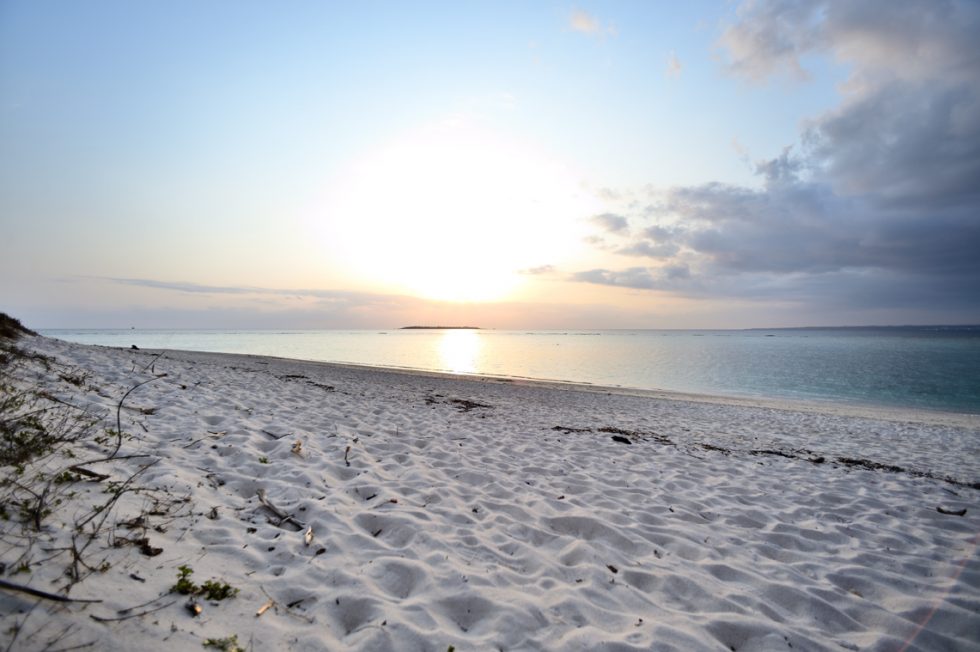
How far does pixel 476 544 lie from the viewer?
4199mm

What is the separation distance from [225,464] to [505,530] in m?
3.50

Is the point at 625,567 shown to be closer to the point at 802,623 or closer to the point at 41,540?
the point at 802,623

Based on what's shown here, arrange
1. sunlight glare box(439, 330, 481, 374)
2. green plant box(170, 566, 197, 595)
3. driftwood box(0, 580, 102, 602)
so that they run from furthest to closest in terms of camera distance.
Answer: sunlight glare box(439, 330, 481, 374)
green plant box(170, 566, 197, 595)
driftwood box(0, 580, 102, 602)

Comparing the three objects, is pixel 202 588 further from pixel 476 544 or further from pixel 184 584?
pixel 476 544

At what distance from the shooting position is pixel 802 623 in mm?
3404

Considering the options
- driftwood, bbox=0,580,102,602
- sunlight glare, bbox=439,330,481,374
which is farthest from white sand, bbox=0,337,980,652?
sunlight glare, bbox=439,330,481,374

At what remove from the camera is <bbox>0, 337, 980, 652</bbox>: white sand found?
273 cm

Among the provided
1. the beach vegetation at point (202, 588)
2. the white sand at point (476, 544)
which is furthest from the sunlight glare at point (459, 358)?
the beach vegetation at point (202, 588)

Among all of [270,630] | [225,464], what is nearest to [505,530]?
[270,630]

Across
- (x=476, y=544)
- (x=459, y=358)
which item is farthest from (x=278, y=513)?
(x=459, y=358)

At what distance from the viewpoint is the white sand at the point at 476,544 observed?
273 centimetres

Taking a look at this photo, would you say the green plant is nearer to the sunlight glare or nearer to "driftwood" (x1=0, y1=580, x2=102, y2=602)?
"driftwood" (x1=0, y1=580, x2=102, y2=602)

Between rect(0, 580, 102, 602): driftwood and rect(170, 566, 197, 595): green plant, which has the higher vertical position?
rect(0, 580, 102, 602): driftwood

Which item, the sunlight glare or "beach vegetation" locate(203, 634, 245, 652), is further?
the sunlight glare
